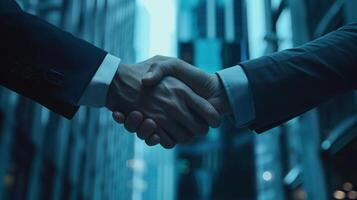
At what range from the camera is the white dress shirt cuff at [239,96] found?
2.66 m

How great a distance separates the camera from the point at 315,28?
7.70 m

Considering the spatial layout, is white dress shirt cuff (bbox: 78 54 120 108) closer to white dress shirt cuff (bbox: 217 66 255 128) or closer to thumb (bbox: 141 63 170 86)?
thumb (bbox: 141 63 170 86)

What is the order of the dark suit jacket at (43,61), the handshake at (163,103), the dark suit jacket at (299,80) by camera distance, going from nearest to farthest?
the dark suit jacket at (43,61) < the dark suit jacket at (299,80) < the handshake at (163,103)

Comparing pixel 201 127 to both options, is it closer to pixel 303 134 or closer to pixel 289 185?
pixel 303 134

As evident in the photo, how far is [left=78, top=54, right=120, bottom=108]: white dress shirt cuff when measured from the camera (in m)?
2.64

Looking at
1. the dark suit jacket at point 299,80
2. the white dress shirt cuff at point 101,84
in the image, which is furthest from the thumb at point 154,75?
the dark suit jacket at point 299,80

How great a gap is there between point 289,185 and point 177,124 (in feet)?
36.1

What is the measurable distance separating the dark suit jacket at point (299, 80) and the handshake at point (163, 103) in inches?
9.4

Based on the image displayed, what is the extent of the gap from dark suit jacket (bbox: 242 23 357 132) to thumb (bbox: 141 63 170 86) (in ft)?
1.57

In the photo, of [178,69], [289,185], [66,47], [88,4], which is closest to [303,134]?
[289,185]

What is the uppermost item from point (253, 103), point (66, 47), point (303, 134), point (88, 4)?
point (66, 47)

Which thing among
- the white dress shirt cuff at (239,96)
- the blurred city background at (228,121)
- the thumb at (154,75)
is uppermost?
the thumb at (154,75)

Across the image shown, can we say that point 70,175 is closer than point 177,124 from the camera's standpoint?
No

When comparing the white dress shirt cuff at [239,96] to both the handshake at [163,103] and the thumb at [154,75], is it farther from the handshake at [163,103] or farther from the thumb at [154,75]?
the thumb at [154,75]
